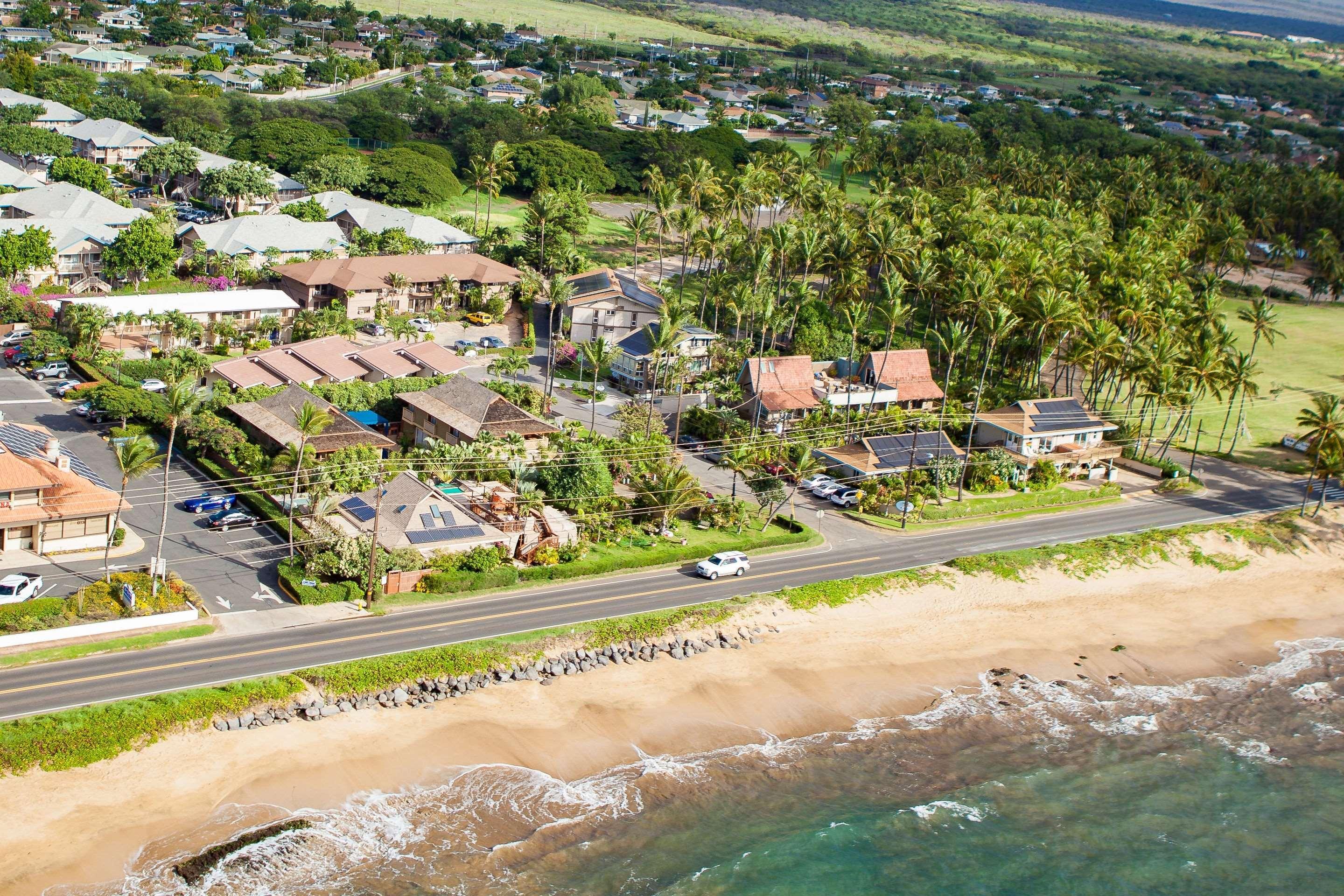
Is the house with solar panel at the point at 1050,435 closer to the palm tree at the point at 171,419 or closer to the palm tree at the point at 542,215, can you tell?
Answer: the palm tree at the point at 542,215

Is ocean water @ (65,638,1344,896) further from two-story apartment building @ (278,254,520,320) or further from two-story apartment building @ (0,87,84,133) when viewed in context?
two-story apartment building @ (0,87,84,133)

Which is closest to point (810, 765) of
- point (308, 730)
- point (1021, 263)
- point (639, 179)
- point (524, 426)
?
point (308, 730)

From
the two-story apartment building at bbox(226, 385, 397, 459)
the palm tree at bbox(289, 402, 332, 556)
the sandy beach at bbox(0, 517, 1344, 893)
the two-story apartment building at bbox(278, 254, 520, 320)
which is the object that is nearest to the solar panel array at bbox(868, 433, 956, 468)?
the sandy beach at bbox(0, 517, 1344, 893)

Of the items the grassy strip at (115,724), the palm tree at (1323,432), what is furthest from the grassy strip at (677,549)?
the palm tree at (1323,432)

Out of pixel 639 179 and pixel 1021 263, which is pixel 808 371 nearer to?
pixel 1021 263

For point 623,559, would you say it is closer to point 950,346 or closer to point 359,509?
point 359,509
